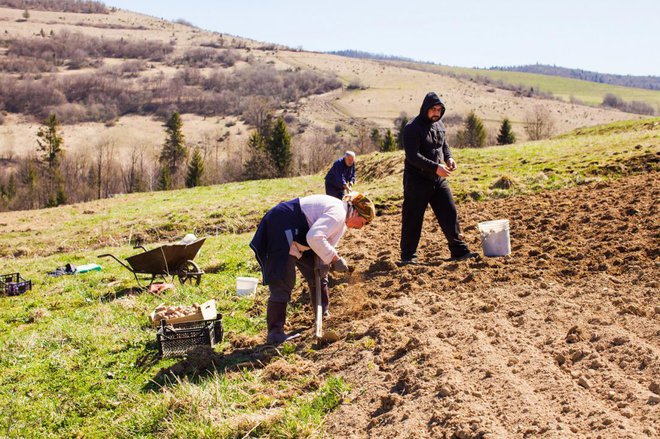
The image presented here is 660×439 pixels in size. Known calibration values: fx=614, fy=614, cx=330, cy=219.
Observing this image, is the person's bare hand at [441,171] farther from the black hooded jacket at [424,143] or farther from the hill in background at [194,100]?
the hill in background at [194,100]

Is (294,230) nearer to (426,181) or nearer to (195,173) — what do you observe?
(426,181)

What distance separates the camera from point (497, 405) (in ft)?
14.5

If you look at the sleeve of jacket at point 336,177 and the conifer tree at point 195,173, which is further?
the conifer tree at point 195,173

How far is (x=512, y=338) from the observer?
5473 mm

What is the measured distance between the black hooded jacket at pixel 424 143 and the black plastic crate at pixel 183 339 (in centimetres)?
338

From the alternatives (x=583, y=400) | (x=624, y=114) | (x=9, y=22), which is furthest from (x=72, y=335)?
(x=9, y=22)

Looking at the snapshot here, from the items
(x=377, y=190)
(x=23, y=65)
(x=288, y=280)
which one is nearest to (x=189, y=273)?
(x=288, y=280)

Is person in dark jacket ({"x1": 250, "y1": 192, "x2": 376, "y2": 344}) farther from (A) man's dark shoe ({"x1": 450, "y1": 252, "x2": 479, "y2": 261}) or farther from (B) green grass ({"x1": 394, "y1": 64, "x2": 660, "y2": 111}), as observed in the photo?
(B) green grass ({"x1": 394, "y1": 64, "x2": 660, "y2": 111})

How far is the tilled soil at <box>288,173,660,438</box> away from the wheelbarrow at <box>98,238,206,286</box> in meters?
2.65

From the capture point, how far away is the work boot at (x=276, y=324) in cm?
650

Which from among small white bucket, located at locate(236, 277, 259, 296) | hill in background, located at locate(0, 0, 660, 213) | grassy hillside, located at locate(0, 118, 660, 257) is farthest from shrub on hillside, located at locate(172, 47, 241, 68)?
small white bucket, located at locate(236, 277, 259, 296)

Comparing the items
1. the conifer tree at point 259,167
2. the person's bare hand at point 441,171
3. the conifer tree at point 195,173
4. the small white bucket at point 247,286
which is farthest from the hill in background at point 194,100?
the person's bare hand at point 441,171

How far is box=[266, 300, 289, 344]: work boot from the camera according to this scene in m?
6.50

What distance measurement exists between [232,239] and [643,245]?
983cm
